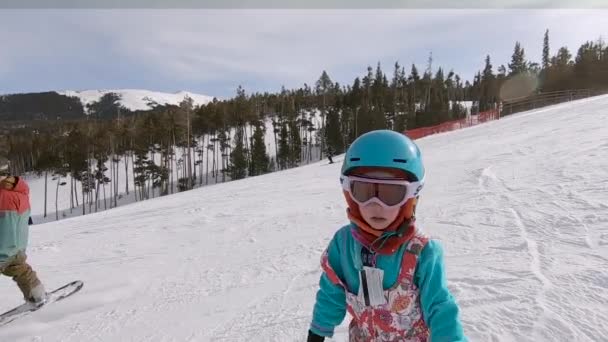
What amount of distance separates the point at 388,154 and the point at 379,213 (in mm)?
306

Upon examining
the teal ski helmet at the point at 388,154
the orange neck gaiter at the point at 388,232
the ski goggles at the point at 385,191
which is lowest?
the orange neck gaiter at the point at 388,232

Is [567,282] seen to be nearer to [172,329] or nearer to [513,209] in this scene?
[513,209]

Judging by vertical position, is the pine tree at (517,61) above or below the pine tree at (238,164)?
above

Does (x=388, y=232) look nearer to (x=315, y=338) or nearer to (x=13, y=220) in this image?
(x=315, y=338)

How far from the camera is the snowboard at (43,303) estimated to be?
13.8 feet

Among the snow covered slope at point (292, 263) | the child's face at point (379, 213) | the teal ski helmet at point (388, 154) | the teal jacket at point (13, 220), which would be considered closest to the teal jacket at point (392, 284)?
the child's face at point (379, 213)

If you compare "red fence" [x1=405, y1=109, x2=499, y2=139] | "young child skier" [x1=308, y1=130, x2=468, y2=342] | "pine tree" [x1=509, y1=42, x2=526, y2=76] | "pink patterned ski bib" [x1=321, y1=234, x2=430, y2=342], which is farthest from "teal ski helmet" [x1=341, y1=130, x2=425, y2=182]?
"pine tree" [x1=509, y1=42, x2=526, y2=76]

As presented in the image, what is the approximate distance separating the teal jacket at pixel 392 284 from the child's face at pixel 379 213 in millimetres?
149

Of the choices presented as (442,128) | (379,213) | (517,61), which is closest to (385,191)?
(379,213)

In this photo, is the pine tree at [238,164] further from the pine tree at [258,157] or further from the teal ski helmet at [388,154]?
the teal ski helmet at [388,154]

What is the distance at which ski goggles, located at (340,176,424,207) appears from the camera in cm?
183

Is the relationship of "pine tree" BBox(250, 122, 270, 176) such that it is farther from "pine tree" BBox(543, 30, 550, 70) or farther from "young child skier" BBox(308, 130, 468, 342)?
"pine tree" BBox(543, 30, 550, 70)

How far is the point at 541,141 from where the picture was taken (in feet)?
47.6

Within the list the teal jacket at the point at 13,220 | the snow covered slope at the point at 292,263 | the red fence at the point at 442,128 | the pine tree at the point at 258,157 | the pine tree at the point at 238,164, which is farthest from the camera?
the pine tree at the point at 258,157
